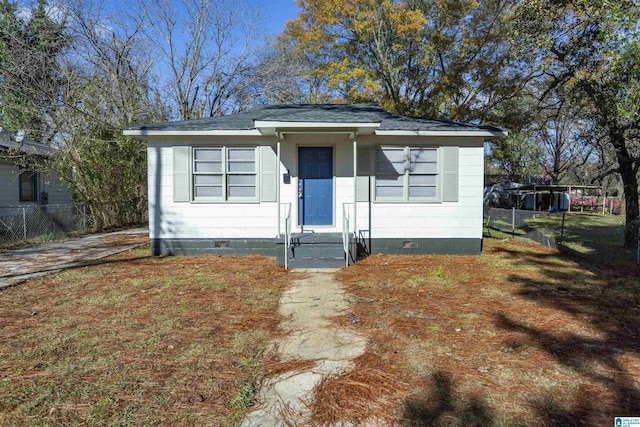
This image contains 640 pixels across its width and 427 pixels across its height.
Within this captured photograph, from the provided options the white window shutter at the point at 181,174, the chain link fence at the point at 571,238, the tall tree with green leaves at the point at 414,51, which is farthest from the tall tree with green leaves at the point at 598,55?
the white window shutter at the point at 181,174

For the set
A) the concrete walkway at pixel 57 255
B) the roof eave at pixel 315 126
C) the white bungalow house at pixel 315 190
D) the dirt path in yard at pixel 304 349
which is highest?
the roof eave at pixel 315 126

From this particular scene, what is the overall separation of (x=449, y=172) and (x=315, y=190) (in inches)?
119

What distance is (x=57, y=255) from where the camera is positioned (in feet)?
27.1

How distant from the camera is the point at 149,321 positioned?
13.5 ft

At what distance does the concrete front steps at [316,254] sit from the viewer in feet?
23.6

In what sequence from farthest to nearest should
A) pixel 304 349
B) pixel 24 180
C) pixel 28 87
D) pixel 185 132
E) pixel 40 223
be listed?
pixel 24 180
pixel 28 87
pixel 40 223
pixel 185 132
pixel 304 349

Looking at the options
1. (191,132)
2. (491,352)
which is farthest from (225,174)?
(491,352)

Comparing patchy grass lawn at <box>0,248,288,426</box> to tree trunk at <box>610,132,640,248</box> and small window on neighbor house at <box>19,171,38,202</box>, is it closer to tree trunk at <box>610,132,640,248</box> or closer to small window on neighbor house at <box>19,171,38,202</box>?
tree trunk at <box>610,132,640,248</box>

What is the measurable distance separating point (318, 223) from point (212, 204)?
7.97 feet

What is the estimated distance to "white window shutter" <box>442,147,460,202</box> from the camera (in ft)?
26.8

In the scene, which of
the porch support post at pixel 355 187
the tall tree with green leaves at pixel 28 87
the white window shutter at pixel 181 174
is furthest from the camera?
the tall tree with green leaves at pixel 28 87

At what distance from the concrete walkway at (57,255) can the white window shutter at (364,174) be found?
19.5 ft

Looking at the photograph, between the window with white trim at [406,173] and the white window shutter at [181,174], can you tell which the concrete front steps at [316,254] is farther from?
the white window shutter at [181,174]

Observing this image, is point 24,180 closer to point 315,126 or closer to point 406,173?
point 315,126
